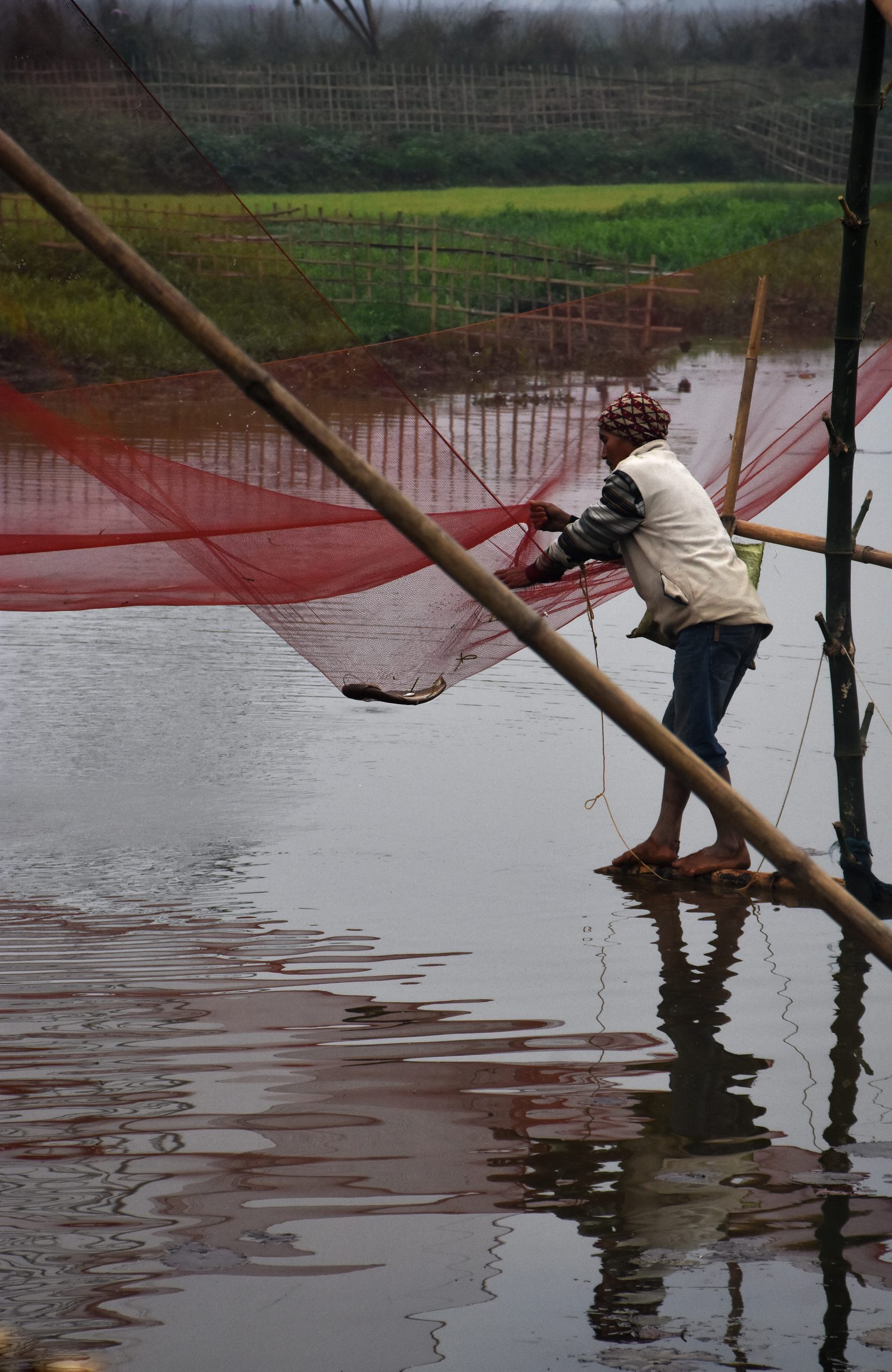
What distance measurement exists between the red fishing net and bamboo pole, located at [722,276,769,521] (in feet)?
0.52

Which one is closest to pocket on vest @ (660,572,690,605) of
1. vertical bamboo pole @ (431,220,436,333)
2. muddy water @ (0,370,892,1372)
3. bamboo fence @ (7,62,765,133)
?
muddy water @ (0,370,892,1372)

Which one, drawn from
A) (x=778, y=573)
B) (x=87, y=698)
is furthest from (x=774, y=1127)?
(x=778, y=573)

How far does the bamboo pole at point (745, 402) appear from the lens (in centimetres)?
505

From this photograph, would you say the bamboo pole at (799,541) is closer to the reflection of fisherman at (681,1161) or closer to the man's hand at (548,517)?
the man's hand at (548,517)

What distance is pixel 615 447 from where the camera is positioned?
4.95 metres

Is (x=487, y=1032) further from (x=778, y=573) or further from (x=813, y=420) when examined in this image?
(x=778, y=573)

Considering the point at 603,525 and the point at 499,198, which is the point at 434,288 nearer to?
the point at 499,198

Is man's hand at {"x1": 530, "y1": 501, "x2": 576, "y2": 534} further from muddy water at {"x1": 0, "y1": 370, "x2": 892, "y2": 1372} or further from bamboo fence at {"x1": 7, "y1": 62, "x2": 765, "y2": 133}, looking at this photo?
bamboo fence at {"x1": 7, "y1": 62, "x2": 765, "y2": 133}

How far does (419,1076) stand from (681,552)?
204 centimetres

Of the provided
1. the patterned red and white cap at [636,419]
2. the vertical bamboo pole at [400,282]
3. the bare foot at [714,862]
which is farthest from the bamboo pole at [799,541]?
the vertical bamboo pole at [400,282]

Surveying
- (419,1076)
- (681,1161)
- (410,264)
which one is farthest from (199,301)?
(410,264)

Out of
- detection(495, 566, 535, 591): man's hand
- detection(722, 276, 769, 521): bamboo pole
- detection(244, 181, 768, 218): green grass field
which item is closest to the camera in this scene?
detection(495, 566, 535, 591): man's hand

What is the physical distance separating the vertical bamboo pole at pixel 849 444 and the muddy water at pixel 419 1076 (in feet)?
1.57

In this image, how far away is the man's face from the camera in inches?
194
